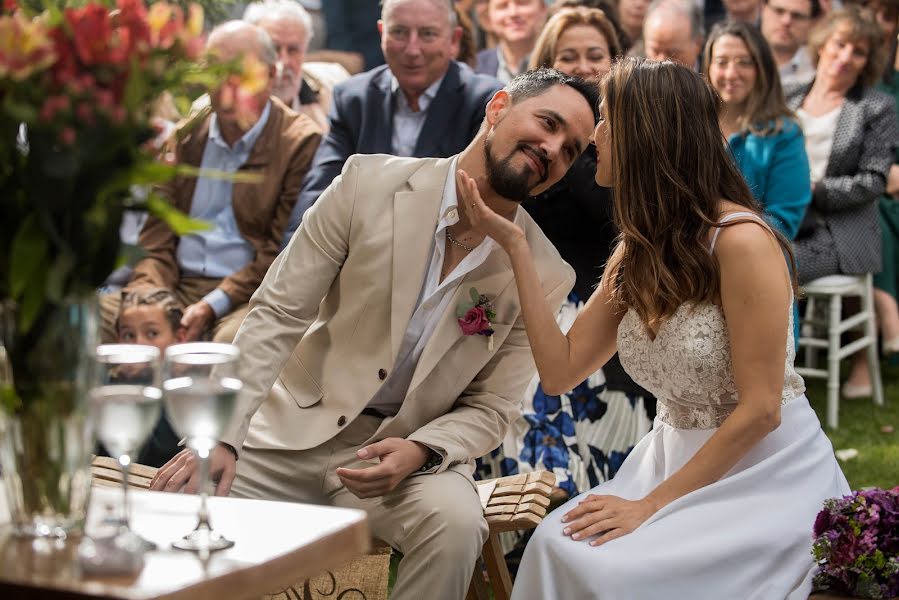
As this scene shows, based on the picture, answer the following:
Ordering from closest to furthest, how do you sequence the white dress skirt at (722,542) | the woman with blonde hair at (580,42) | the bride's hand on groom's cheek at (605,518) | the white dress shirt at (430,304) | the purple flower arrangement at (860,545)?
the purple flower arrangement at (860,545) → the white dress skirt at (722,542) → the bride's hand on groom's cheek at (605,518) → the white dress shirt at (430,304) → the woman with blonde hair at (580,42)

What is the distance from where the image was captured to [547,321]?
2885 mm

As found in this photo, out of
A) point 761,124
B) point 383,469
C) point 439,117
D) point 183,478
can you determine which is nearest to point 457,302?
point 383,469

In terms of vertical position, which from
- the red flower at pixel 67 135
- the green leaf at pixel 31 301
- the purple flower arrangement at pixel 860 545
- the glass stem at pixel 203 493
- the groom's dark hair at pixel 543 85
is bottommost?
the purple flower arrangement at pixel 860 545

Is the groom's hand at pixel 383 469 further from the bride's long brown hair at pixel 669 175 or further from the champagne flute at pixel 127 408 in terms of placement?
the champagne flute at pixel 127 408

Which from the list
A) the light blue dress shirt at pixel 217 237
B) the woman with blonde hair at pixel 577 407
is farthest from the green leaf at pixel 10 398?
the light blue dress shirt at pixel 217 237

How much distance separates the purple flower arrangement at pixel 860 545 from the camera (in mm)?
2242

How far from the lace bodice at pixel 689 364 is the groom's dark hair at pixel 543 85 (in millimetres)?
612

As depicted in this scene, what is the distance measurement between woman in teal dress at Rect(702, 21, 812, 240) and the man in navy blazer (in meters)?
1.15

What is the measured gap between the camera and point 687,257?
2.68m

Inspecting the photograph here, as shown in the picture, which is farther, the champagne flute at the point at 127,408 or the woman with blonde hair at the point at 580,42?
the woman with blonde hair at the point at 580,42

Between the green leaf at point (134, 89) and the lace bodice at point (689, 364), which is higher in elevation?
the green leaf at point (134, 89)

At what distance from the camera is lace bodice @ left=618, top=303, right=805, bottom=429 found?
8.82 ft

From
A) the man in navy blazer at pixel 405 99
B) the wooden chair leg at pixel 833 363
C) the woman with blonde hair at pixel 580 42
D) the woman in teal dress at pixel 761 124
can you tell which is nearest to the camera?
the woman with blonde hair at pixel 580 42

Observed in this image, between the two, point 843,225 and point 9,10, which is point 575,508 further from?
point 843,225
